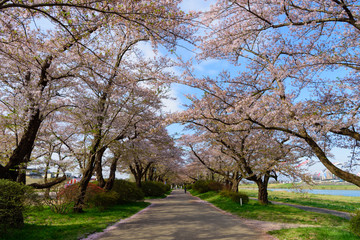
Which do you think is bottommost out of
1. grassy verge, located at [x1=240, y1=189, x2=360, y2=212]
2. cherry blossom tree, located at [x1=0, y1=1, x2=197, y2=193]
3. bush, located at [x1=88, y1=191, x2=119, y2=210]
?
grassy verge, located at [x1=240, y1=189, x2=360, y2=212]

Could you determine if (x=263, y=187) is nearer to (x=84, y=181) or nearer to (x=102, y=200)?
(x=102, y=200)

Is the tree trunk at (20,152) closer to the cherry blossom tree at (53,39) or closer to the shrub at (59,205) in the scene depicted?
the cherry blossom tree at (53,39)

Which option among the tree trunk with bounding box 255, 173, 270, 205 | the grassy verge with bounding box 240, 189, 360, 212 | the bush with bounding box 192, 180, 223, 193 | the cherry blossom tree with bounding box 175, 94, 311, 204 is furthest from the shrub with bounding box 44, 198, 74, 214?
the bush with bounding box 192, 180, 223, 193

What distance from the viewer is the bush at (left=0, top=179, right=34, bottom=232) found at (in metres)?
6.55

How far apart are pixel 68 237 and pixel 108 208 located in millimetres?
7980

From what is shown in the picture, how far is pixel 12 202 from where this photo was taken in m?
6.77

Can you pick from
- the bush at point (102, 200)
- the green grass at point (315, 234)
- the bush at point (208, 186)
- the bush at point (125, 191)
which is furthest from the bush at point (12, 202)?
the bush at point (208, 186)

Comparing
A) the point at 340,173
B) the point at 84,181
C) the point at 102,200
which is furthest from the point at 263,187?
the point at 84,181

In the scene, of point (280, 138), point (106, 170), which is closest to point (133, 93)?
point (280, 138)

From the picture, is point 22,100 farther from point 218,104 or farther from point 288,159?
point 288,159

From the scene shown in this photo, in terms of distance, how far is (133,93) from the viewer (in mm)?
12836

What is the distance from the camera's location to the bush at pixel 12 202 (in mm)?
6555

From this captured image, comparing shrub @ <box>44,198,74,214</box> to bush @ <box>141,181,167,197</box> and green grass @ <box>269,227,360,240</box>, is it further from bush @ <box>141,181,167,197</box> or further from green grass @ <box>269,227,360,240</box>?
bush @ <box>141,181,167,197</box>

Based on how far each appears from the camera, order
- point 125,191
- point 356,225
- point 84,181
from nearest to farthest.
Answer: point 356,225 → point 84,181 → point 125,191
